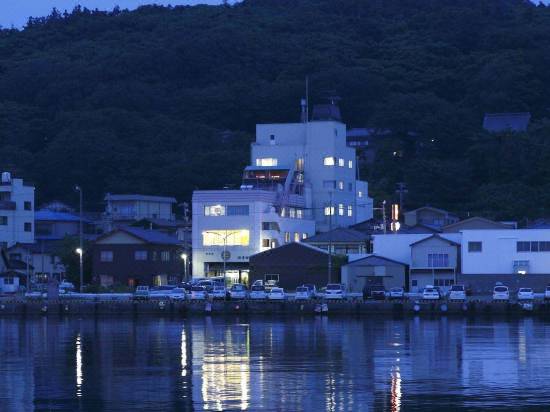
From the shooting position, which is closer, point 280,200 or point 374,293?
point 374,293

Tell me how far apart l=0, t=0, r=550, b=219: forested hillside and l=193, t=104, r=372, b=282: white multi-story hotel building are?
10.2 metres

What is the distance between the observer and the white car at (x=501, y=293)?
54875mm

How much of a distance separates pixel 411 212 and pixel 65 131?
37374mm

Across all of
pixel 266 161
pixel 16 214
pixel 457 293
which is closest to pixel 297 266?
pixel 457 293

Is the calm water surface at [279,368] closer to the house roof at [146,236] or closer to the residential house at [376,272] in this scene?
the residential house at [376,272]

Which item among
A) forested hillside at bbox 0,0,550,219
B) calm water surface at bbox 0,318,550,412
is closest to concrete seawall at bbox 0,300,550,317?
calm water surface at bbox 0,318,550,412

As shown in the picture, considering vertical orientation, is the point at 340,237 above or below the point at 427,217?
below

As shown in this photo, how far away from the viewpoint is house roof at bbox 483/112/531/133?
10350cm

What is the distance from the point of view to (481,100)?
115688 millimetres

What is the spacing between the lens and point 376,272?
208ft

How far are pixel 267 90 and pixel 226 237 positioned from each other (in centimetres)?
5344

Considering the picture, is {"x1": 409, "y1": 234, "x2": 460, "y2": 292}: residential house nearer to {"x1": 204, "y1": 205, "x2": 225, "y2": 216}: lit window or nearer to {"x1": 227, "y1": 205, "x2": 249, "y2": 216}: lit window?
{"x1": 227, "y1": 205, "x2": 249, "y2": 216}: lit window

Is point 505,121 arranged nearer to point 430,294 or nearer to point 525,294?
point 430,294

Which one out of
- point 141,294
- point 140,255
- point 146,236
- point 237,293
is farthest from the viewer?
point 146,236
